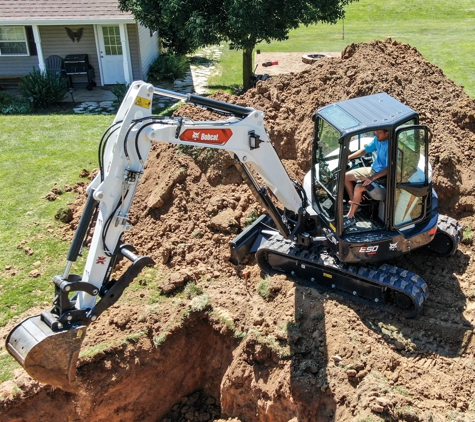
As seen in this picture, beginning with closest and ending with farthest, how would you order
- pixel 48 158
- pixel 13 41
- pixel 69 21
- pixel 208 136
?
pixel 208 136, pixel 48 158, pixel 69 21, pixel 13 41

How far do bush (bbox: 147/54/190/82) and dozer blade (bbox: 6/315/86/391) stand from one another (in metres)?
16.5

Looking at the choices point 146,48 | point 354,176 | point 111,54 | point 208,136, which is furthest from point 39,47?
point 354,176

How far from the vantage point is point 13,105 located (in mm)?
18047

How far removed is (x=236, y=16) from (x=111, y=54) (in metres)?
6.69

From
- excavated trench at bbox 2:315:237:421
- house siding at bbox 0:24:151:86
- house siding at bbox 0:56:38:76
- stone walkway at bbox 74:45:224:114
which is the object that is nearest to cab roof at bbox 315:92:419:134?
excavated trench at bbox 2:315:237:421

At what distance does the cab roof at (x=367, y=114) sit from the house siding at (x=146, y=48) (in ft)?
48.6

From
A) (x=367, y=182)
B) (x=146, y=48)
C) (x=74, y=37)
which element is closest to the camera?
(x=367, y=182)

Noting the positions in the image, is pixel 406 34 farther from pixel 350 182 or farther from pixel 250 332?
pixel 250 332

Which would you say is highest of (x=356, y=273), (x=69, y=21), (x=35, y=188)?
(x=69, y=21)

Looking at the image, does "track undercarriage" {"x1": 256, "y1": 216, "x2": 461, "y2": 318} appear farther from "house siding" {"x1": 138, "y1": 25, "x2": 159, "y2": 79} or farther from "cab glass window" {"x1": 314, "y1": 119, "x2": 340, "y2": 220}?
"house siding" {"x1": 138, "y1": 25, "x2": 159, "y2": 79}

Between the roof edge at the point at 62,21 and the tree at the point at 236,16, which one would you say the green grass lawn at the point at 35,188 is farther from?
the roof edge at the point at 62,21

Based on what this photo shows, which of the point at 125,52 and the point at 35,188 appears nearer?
the point at 35,188

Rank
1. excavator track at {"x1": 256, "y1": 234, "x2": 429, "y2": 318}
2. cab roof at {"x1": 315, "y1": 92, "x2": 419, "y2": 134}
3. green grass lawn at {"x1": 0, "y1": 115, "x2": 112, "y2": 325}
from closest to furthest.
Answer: cab roof at {"x1": 315, "y1": 92, "x2": 419, "y2": 134}, excavator track at {"x1": 256, "y1": 234, "x2": 429, "y2": 318}, green grass lawn at {"x1": 0, "y1": 115, "x2": 112, "y2": 325}

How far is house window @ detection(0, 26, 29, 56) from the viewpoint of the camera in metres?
20.6
